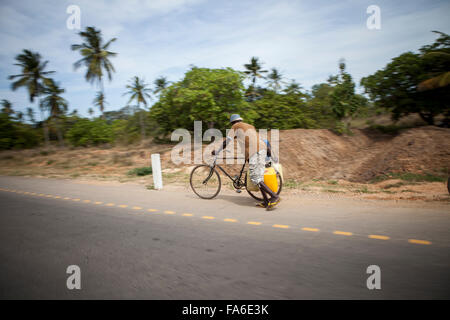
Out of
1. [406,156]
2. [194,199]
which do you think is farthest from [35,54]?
[406,156]

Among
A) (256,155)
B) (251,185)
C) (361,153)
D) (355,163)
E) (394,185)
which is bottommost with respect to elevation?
(394,185)

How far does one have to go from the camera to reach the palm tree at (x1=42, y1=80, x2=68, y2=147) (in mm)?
41625

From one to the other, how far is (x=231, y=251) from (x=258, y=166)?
2.70 m

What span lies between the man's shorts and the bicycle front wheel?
4.55 feet

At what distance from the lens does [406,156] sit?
11.9 metres

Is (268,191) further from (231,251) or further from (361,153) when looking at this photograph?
(361,153)

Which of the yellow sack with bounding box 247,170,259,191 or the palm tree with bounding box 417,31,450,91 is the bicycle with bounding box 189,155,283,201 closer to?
the yellow sack with bounding box 247,170,259,191

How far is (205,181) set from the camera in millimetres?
7422

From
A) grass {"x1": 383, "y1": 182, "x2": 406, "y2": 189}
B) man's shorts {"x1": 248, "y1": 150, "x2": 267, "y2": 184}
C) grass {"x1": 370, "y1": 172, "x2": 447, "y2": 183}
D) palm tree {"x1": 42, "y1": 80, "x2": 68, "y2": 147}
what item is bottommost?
grass {"x1": 383, "y1": 182, "x2": 406, "y2": 189}

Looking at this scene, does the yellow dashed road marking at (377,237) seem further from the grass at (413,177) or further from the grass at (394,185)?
the grass at (413,177)

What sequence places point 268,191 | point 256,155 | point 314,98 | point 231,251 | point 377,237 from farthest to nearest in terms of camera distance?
point 314,98 → point 256,155 → point 268,191 → point 377,237 → point 231,251

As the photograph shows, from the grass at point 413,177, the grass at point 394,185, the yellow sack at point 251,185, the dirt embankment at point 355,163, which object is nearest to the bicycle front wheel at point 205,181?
the yellow sack at point 251,185

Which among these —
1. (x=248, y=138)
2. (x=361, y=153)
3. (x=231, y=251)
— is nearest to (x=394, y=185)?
(x=248, y=138)

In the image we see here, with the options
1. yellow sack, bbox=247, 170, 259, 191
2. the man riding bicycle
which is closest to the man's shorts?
the man riding bicycle
